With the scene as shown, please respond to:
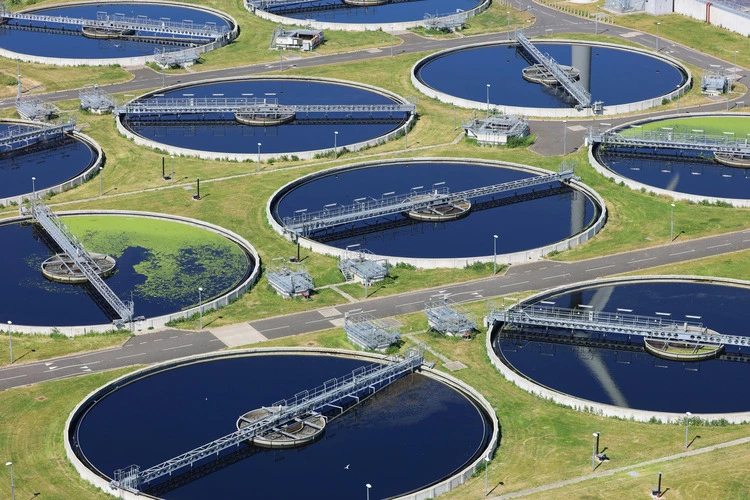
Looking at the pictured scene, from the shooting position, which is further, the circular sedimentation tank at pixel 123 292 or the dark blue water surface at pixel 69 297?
the dark blue water surface at pixel 69 297

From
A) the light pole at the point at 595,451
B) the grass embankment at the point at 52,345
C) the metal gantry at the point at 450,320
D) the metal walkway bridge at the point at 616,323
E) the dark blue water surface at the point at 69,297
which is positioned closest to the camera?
the light pole at the point at 595,451

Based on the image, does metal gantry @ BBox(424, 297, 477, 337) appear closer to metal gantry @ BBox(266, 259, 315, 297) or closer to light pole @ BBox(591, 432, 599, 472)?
metal gantry @ BBox(266, 259, 315, 297)

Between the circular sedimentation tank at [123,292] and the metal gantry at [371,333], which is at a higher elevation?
the circular sedimentation tank at [123,292]

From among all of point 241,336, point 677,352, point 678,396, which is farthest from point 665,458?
point 241,336

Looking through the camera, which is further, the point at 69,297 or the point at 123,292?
the point at 123,292

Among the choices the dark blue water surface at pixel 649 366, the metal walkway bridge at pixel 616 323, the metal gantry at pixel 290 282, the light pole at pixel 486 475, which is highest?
the metal gantry at pixel 290 282

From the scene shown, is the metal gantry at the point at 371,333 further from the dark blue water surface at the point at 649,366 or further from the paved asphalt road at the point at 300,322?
the dark blue water surface at the point at 649,366

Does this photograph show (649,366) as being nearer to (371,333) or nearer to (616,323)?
(616,323)

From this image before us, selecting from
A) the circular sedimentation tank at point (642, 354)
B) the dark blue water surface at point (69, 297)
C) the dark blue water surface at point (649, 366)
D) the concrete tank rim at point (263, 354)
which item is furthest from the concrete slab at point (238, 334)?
the dark blue water surface at point (649, 366)

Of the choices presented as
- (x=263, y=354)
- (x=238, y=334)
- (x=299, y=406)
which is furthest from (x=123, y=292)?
(x=299, y=406)
